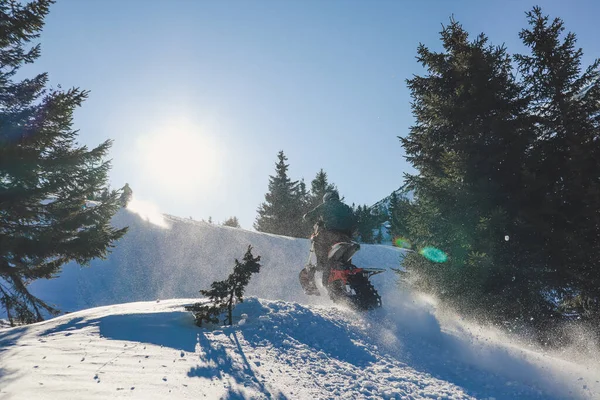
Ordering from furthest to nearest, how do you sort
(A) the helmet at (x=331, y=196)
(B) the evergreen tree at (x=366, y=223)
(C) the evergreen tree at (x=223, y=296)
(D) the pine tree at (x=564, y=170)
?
(B) the evergreen tree at (x=366, y=223), (A) the helmet at (x=331, y=196), (D) the pine tree at (x=564, y=170), (C) the evergreen tree at (x=223, y=296)

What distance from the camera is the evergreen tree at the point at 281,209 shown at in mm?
36625

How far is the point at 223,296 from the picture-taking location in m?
5.84

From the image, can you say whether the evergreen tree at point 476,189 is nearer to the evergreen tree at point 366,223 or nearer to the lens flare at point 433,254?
the lens flare at point 433,254

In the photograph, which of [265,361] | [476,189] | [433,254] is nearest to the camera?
[265,361]

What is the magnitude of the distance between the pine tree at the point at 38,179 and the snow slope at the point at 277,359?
4.52 m

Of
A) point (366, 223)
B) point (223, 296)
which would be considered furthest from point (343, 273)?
point (366, 223)

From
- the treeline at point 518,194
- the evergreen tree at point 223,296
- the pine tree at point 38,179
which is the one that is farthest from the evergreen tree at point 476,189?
the pine tree at point 38,179

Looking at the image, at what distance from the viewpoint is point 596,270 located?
703 cm

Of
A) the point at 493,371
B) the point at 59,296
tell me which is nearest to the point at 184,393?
the point at 493,371

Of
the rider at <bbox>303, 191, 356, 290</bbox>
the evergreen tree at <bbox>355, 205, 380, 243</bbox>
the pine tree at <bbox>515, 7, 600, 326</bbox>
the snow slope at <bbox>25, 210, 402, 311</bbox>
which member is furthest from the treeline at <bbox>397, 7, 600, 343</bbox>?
the evergreen tree at <bbox>355, 205, 380, 243</bbox>

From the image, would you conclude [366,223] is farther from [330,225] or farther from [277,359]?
Answer: [277,359]

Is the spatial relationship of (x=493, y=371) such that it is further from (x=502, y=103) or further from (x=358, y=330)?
(x=502, y=103)

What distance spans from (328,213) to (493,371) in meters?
4.88

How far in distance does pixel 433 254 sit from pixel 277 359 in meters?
6.65
